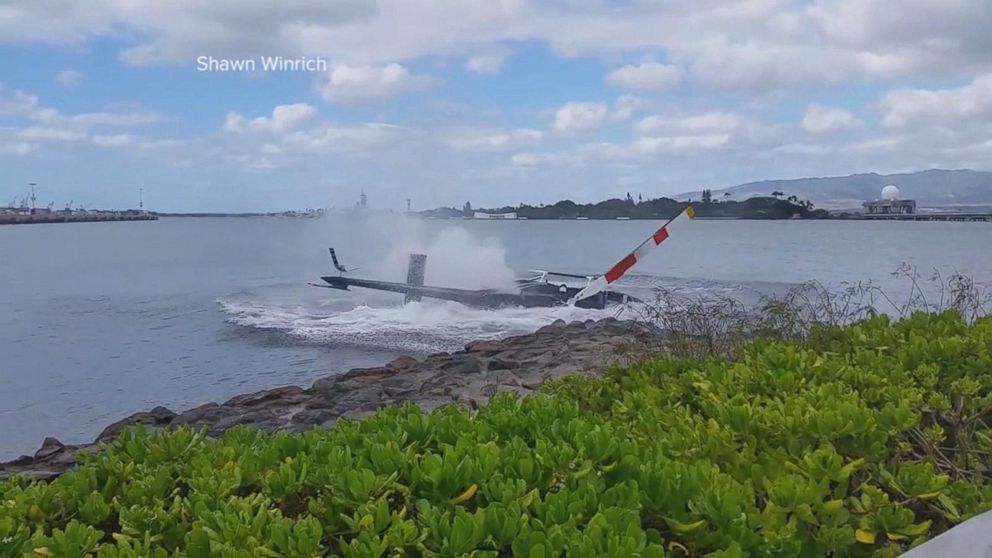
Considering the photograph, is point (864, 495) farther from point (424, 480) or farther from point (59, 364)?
point (59, 364)

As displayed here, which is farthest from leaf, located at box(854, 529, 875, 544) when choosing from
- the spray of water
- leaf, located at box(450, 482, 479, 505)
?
the spray of water

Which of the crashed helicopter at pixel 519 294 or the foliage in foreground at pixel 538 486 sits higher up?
the foliage in foreground at pixel 538 486

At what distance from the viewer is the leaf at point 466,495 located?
193 centimetres

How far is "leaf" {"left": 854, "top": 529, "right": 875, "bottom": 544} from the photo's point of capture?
1.96 m

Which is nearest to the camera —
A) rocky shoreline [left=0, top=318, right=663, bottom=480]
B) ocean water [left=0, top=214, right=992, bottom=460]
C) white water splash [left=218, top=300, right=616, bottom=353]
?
rocky shoreline [left=0, top=318, right=663, bottom=480]

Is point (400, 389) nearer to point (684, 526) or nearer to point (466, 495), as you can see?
point (466, 495)

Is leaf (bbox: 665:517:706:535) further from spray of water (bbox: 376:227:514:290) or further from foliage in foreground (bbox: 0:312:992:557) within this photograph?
spray of water (bbox: 376:227:514:290)

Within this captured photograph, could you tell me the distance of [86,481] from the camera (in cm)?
212

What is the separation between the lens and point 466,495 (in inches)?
76.0

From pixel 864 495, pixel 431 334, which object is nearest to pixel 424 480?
pixel 864 495

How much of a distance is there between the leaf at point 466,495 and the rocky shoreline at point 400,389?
4923mm

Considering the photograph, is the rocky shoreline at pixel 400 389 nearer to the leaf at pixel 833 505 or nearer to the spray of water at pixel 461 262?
the leaf at pixel 833 505

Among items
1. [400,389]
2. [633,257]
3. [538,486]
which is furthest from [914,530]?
[633,257]

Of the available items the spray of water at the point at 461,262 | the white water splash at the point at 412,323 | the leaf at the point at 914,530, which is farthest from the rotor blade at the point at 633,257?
the leaf at the point at 914,530
